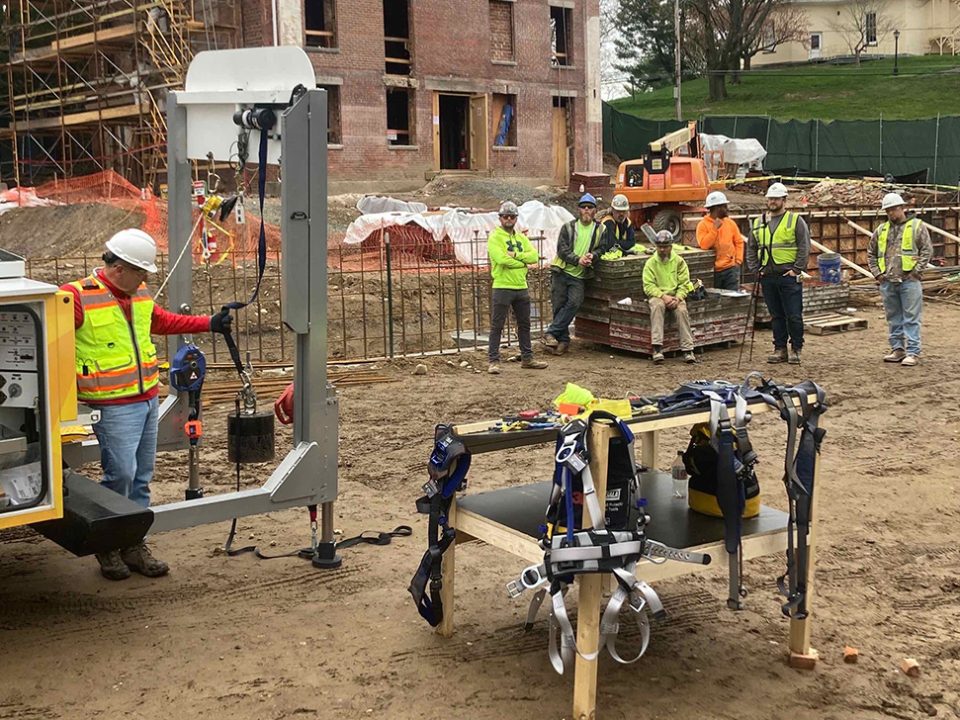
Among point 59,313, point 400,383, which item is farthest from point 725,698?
point 400,383

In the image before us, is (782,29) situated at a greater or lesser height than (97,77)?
greater

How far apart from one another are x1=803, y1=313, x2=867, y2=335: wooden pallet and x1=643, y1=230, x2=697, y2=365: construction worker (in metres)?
2.85

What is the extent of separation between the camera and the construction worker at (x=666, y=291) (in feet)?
46.6

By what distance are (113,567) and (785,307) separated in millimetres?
9571

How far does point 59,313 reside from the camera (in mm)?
5477

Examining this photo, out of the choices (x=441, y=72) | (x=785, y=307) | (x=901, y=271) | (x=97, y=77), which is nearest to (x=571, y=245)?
(x=785, y=307)

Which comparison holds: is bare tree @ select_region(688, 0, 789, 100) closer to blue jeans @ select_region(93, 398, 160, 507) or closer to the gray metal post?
the gray metal post

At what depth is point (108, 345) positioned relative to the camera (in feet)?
20.3

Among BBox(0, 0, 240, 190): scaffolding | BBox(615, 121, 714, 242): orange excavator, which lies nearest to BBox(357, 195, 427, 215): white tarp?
BBox(0, 0, 240, 190): scaffolding

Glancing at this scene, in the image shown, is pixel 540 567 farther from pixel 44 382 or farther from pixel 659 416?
pixel 44 382

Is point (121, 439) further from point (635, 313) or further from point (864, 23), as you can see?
point (864, 23)

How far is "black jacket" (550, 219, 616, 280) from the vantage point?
14.8 m

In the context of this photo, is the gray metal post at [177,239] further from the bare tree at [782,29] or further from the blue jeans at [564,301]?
the bare tree at [782,29]

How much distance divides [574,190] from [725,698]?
33615mm
